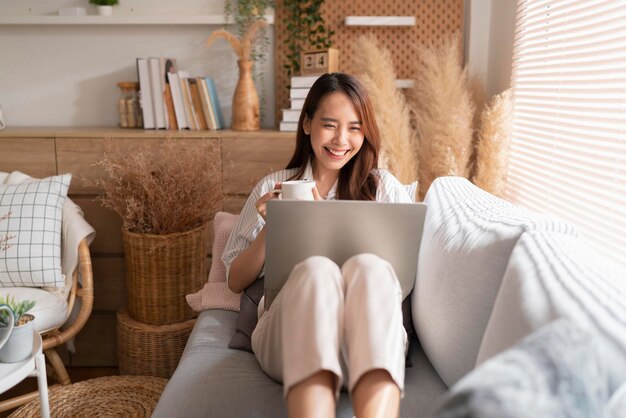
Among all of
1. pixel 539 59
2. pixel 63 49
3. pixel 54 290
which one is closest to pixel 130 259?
pixel 54 290

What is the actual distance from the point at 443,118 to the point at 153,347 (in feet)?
5.07

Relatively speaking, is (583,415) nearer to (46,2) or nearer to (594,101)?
(594,101)

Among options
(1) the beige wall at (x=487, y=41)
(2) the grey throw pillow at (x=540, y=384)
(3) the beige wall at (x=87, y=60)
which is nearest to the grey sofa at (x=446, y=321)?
(2) the grey throw pillow at (x=540, y=384)

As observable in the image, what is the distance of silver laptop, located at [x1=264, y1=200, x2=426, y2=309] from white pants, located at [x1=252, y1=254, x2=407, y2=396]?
0.06 meters

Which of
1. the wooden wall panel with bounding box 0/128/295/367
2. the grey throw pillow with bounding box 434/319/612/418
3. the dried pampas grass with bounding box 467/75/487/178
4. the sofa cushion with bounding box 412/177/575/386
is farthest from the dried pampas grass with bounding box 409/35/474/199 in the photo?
the grey throw pillow with bounding box 434/319/612/418

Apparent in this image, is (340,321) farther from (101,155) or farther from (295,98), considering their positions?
(101,155)

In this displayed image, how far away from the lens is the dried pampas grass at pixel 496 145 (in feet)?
8.04

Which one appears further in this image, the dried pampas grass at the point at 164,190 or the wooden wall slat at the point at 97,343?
the wooden wall slat at the point at 97,343

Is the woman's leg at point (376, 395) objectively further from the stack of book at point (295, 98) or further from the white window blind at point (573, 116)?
the stack of book at point (295, 98)

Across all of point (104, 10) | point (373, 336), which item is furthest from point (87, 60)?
point (373, 336)

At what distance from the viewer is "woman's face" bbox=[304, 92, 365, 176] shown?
73.5 inches

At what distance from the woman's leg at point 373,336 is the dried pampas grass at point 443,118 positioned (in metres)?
1.27

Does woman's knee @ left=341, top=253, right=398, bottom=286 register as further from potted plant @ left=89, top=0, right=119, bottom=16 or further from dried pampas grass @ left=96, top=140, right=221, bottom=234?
potted plant @ left=89, top=0, right=119, bottom=16

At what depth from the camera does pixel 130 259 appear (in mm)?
2545
